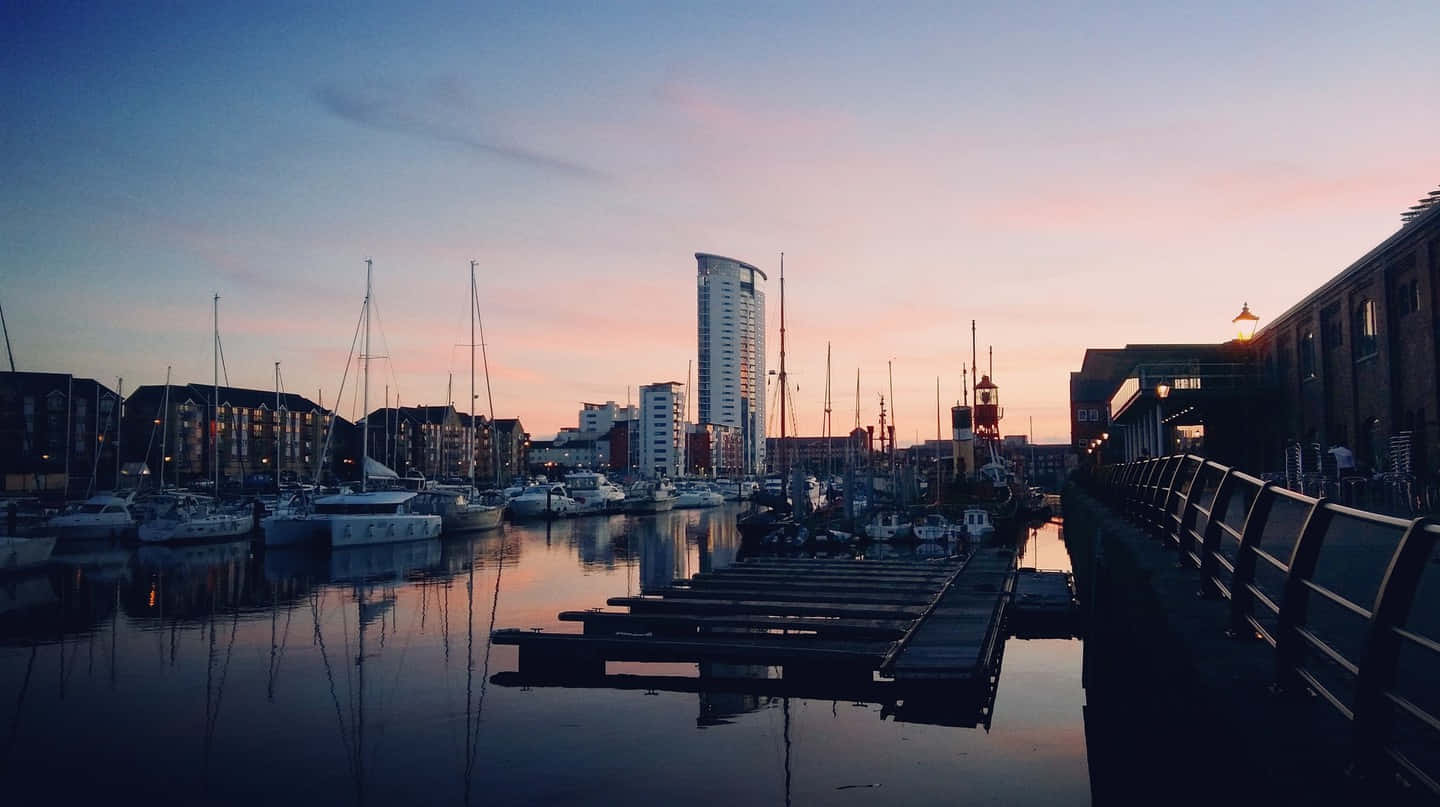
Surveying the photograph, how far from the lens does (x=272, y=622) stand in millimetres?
25188

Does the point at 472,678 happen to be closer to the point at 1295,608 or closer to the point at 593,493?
the point at 1295,608

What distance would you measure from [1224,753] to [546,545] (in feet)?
159

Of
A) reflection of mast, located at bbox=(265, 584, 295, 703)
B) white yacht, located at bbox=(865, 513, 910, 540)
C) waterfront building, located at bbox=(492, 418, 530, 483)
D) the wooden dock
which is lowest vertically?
reflection of mast, located at bbox=(265, 584, 295, 703)

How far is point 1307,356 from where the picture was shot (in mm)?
39500

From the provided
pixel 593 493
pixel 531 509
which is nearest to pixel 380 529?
pixel 531 509

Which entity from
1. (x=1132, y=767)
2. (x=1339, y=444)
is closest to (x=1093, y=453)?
(x=1339, y=444)

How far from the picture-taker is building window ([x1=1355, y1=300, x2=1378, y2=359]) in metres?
31.8

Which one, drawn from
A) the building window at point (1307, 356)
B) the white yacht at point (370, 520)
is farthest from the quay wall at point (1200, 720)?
the white yacht at point (370, 520)

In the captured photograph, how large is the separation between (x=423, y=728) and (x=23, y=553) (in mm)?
31611

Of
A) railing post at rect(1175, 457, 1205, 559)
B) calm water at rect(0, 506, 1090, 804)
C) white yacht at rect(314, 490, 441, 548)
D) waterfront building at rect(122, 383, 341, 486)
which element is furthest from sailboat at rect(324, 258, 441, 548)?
waterfront building at rect(122, 383, 341, 486)

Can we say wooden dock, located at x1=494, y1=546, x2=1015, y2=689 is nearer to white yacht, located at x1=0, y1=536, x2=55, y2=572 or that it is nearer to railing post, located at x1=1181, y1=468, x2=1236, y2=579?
railing post, located at x1=1181, y1=468, x2=1236, y2=579

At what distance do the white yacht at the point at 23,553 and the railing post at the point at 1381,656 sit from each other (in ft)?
141

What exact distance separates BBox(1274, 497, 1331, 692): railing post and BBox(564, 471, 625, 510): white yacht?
80.4 meters

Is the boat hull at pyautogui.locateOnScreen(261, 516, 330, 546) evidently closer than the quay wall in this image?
No
